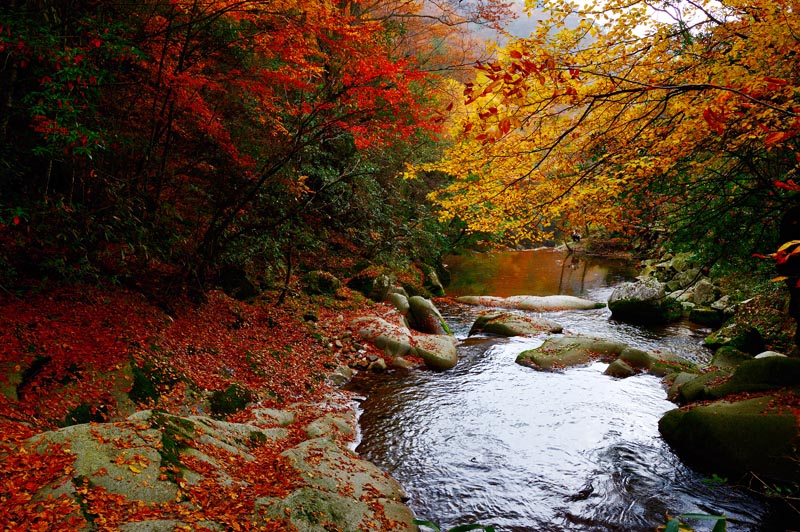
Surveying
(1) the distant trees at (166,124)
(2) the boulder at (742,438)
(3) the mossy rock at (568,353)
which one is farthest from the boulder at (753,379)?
(1) the distant trees at (166,124)

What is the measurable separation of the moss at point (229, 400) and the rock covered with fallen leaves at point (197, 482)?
2.75ft

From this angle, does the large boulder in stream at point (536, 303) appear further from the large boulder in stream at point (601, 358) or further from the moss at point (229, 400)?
the moss at point (229, 400)

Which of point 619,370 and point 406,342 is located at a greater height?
point 619,370

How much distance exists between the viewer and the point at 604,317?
51.3 ft

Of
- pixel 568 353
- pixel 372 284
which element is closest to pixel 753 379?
pixel 568 353

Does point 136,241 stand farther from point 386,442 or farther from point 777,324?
point 777,324

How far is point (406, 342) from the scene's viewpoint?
1032 cm

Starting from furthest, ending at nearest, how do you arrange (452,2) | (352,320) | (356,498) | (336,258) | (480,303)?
(480,303)
(336,258)
(452,2)
(352,320)
(356,498)

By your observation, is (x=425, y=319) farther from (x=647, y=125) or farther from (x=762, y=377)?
(x=647, y=125)

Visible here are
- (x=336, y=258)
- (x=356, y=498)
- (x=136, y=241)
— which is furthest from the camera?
(x=336, y=258)

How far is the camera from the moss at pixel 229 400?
6.07 m

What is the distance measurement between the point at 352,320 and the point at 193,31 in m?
7.19

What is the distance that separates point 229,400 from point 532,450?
Result: 4694 millimetres

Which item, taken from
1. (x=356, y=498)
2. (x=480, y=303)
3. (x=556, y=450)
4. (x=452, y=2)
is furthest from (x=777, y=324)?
(x=452, y=2)
